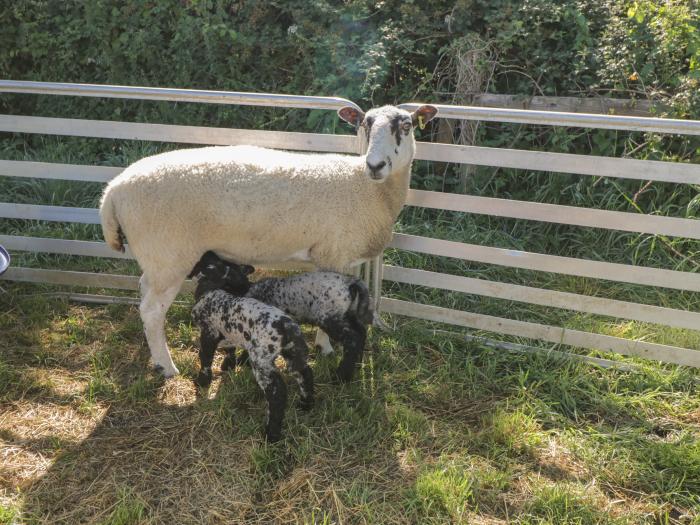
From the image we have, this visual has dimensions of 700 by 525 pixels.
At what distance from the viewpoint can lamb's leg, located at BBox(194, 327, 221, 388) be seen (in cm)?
392

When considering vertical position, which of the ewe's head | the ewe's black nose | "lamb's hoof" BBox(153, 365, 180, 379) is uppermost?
the ewe's head

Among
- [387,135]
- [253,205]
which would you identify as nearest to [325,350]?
[253,205]

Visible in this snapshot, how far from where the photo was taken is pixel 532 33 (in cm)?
645

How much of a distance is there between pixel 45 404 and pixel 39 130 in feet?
7.35

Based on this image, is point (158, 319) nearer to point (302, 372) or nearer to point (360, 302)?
point (302, 372)

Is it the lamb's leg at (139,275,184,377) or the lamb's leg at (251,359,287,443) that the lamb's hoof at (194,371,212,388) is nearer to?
the lamb's leg at (139,275,184,377)

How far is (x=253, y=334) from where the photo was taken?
11.7 feet

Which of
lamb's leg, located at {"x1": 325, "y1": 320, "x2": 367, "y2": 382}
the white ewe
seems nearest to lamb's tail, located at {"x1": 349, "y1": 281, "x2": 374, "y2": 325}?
lamb's leg, located at {"x1": 325, "y1": 320, "x2": 367, "y2": 382}

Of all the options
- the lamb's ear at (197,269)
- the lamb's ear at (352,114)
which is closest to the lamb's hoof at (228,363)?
the lamb's ear at (197,269)

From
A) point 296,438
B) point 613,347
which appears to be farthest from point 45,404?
point 613,347

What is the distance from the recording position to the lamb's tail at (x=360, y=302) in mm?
3867

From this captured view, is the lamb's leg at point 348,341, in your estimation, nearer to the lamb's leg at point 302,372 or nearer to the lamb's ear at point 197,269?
the lamb's leg at point 302,372

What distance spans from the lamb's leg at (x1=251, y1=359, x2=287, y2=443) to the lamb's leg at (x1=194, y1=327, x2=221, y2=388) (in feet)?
1.64

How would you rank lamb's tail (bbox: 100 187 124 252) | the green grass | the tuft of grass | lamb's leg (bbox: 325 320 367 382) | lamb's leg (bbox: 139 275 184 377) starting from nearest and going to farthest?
1. the tuft of grass
2. the green grass
3. lamb's leg (bbox: 325 320 367 382)
4. lamb's tail (bbox: 100 187 124 252)
5. lamb's leg (bbox: 139 275 184 377)
